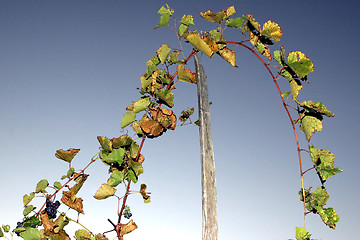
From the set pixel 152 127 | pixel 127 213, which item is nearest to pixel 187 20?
pixel 152 127

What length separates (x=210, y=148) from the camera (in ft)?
7.05

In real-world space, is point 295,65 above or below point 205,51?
below

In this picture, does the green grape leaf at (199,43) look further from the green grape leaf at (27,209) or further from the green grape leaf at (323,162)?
the green grape leaf at (27,209)

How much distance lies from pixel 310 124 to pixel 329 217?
59 centimetres

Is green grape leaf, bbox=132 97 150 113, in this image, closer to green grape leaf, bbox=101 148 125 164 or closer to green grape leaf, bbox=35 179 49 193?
green grape leaf, bbox=101 148 125 164

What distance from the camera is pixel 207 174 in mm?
2066

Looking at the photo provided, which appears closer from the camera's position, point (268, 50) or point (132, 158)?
point (268, 50)

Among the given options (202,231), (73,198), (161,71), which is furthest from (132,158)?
(202,231)

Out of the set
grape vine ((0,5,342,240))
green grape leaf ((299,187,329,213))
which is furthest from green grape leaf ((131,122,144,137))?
green grape leaf ((299,187,329,213))

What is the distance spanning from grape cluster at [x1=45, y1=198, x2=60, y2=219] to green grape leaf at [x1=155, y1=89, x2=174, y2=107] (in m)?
1.21

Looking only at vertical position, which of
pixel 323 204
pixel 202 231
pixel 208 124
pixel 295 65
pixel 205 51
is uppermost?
pixel 205 51

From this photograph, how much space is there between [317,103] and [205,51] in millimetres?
853

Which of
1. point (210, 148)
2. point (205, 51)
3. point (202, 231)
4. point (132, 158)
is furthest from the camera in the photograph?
point (132, 158)

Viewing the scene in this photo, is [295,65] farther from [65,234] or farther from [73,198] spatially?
[65,234]
